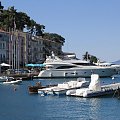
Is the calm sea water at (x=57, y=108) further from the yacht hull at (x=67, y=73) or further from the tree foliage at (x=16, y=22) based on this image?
the tree foliage at (x=16, y=22)

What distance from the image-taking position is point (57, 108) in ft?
167

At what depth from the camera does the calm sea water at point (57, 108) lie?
→ 44.2 meters

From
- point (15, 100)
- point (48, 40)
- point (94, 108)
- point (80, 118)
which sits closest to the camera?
point (80, 118)

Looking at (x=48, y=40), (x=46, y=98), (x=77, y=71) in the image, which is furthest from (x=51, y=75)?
(x=46, y=98)

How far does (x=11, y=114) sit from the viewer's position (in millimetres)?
46031

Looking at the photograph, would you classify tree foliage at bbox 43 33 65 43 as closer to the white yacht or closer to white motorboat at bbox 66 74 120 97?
the white yacht

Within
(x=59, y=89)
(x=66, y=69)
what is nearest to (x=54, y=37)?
(x=66, y=69)

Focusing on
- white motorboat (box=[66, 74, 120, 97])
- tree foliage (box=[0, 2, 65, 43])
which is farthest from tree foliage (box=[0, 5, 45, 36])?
white motorboat (box=[66, 74, 120, 97])

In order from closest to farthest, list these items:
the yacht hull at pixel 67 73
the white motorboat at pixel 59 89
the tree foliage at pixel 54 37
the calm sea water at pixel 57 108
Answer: the calm sea water at pixel 57 108
the white motorboat at pixel 59 89
the yacht hull at pixel 67 73
the tree foliage at pixel 54 37

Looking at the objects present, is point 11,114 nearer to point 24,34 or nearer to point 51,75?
point 51,75

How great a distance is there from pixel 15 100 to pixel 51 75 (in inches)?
2681

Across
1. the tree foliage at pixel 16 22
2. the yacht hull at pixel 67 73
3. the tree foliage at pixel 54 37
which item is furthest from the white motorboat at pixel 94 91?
the tree foliage at pixel 54 37

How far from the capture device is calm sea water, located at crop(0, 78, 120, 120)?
44.2 metres

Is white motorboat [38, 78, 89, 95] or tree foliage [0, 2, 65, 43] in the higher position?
tree foliage [0, 2, 65, 43]
